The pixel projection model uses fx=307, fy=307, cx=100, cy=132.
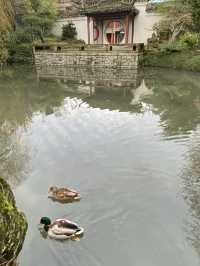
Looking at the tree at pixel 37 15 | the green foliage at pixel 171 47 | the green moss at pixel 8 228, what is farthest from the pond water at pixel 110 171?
the tree at pixel 37 15

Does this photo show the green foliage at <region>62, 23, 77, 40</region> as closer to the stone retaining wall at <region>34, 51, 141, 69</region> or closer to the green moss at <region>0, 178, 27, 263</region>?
the stone retaining wall at <region>34, 51, 141, 69</region>

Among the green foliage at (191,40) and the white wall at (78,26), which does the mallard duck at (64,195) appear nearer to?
the green foliage at (191,40)

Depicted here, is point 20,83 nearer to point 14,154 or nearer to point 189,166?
point 14,154

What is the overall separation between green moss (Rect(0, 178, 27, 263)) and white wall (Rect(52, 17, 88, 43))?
1015 inches

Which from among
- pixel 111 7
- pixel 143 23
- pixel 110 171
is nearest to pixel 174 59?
pixel 143 23

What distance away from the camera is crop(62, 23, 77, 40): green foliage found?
28.0 metres

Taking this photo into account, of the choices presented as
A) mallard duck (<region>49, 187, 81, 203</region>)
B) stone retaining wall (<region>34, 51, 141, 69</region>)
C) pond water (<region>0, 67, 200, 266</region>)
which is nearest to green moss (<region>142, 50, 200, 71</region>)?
stone retaining wall (<region>34, 51, 141, 69</region>)

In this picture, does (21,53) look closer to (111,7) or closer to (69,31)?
(69,31)

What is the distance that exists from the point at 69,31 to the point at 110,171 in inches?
943

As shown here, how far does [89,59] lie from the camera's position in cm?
2152

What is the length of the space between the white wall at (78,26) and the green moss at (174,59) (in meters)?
8.60

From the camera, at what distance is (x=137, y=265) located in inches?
156

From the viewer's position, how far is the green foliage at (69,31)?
28.0 m

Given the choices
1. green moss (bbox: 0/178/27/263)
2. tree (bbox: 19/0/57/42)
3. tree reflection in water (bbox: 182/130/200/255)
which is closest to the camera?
green moss (bbox: 0/178/27/263)
